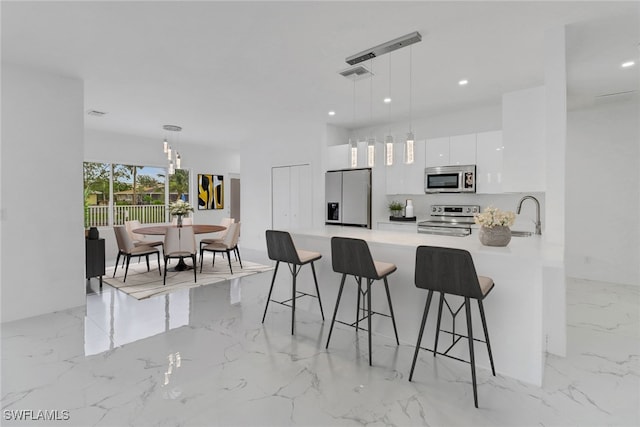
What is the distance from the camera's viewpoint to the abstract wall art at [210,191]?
843 centimetres

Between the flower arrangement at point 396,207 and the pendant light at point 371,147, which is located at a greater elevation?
the pendant light at point 371,147

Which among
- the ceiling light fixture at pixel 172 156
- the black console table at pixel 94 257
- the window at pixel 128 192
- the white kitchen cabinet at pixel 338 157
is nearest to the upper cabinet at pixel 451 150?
the white kitchen cabinet at pixel 338 157

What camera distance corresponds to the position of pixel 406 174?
17.9 feet

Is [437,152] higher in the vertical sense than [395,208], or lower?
higher

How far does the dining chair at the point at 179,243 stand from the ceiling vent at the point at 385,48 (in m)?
3.29

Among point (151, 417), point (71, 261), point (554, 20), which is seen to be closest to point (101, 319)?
point (71, 261)

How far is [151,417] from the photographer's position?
6.26 feet

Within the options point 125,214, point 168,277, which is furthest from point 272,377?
point 125,214

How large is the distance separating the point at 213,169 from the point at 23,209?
5354mm

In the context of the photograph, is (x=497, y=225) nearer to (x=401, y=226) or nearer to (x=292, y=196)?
(x=401, y=226)

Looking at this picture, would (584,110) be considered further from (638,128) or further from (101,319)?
(101,319)

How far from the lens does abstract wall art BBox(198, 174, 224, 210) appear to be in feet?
27.7

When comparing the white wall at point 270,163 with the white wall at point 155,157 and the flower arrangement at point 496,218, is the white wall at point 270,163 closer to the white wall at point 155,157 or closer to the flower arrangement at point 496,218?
the white wall at point 155,157

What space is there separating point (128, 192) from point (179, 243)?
3391 millimetres
